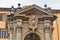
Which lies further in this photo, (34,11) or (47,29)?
(34,11)

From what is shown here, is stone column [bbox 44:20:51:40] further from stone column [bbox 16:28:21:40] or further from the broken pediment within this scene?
stone column [bbox 16:28:21:40]

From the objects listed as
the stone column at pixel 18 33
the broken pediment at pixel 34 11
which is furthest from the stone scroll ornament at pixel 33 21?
the stone column at pixel 18 33

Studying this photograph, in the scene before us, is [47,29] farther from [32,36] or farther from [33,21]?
[32,36]

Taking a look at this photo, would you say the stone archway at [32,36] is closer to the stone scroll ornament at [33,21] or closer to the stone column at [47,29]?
the stone scroll ornament at [33,21]

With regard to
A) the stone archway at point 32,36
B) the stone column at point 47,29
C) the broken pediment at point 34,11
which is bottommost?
the stone archway at point 32,36

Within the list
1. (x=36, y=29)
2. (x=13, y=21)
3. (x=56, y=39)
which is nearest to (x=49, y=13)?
(x=36, y=29)

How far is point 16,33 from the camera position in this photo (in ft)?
A: 88.1

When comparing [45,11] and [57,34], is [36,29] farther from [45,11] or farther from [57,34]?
[57,34]

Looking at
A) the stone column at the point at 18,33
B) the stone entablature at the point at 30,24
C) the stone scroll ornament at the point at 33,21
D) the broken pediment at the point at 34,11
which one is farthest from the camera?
the broken pediment at the point at 34,11

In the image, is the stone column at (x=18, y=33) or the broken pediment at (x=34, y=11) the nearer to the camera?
the stone column at (x=18, y=33)

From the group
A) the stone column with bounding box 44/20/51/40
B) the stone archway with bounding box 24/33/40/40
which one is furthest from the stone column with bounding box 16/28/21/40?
the stone column with bounding box 44/20/51/40

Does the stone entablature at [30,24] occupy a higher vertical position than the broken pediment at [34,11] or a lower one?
lower

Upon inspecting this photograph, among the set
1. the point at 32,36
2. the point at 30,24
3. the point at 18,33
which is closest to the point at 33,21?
the point at 30,24

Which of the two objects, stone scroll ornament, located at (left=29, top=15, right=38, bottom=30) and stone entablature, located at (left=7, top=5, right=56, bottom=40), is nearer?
stone entablature, located at (left=7, top=5, right=56, bottom=40)
